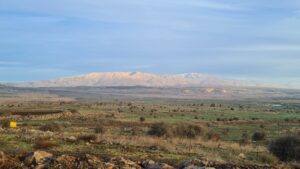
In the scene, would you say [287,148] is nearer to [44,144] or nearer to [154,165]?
[44,144]

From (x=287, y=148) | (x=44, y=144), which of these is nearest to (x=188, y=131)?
(x=287, y=148)

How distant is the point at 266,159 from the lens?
25094 millimetres

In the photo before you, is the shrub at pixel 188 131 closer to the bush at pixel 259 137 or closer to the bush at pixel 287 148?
the bush at pixel 259 137

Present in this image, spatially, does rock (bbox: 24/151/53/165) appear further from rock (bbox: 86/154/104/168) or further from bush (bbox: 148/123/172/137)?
bush (bbox: 148/123/172/137)

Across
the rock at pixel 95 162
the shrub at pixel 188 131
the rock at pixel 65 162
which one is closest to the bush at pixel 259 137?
the shrub at pixel 188 131

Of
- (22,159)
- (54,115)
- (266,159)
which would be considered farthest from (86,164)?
(54,115)

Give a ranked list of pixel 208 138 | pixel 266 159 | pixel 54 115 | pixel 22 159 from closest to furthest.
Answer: pixel 22 159
pixel 266 159
pixel 208 138
pixel 54 115

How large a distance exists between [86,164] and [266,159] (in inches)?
492

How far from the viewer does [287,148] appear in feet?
94.1

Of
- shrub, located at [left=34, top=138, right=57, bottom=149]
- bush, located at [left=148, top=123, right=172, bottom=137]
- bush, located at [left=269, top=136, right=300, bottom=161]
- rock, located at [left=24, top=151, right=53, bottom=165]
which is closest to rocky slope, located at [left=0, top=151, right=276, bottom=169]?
rock, located at [left=24, top=151, right=53, bottom=165]

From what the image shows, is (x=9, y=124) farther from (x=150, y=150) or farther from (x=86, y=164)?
(x=86, y=164)

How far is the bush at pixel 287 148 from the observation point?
2817 cm

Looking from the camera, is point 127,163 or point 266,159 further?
point 266,159

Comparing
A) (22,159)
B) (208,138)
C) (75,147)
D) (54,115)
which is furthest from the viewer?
(54,115)
